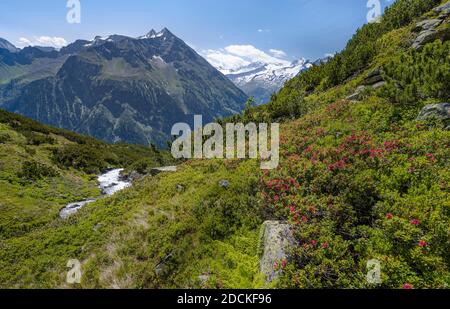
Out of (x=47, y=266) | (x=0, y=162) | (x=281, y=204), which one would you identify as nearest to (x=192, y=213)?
(x=281, y=204)

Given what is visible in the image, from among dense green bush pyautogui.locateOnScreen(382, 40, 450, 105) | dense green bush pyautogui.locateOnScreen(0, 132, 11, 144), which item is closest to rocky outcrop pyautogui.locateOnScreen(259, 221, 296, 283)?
dense green bush pyautogui.locateOnScreen(382, 40, 450, 105)

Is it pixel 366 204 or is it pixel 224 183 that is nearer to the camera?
pixel 366 204

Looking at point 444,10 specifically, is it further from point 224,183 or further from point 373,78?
point 224,183

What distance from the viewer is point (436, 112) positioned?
17844mm

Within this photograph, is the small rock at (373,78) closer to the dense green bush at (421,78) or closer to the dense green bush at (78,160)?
the dense green bush at (421,78)

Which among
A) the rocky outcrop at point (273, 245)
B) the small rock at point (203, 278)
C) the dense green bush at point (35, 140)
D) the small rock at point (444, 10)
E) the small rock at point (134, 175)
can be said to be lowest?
the small rock at point (134, 175)

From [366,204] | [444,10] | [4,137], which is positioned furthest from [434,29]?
[4,137]

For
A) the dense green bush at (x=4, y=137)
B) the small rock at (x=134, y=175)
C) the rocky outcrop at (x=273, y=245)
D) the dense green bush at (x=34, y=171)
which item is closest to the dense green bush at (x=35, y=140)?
the dense green bush at (x=4, y=137)

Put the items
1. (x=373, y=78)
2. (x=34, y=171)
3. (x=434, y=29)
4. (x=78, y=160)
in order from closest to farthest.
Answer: (x=373, y=78), (x=434, y=29), (x=34, y=171), (x=78, y=160)

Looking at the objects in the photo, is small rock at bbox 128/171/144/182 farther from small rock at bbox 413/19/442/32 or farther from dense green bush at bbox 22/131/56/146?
small rock at bbox 413/19/442/32

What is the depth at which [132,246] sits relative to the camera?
580 inches

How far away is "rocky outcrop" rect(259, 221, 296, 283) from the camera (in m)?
10.8

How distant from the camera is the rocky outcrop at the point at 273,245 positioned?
10.8m

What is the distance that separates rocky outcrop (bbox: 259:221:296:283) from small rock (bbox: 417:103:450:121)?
1269cm
